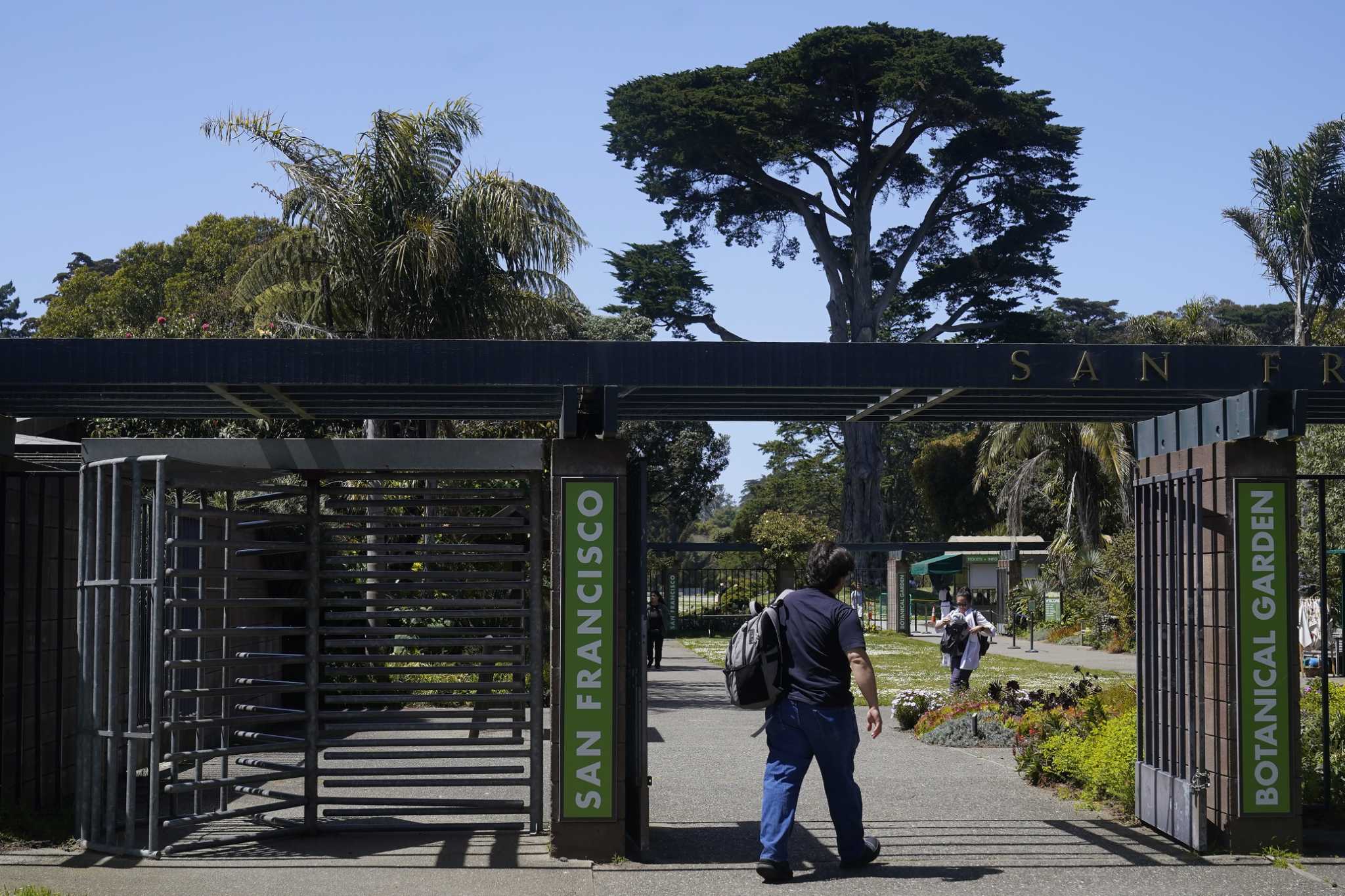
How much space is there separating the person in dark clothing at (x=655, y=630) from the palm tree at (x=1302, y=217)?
2246 centimetres

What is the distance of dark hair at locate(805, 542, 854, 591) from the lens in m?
7.82

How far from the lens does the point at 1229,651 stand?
27.2ft

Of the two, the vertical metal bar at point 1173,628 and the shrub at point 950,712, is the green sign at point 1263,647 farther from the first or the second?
the shrub at point 950,712

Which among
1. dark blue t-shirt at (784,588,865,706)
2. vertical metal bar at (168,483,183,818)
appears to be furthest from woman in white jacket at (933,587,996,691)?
vertical metal bar at (168,483,183,818)

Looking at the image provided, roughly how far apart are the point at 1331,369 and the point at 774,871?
444 centimetres

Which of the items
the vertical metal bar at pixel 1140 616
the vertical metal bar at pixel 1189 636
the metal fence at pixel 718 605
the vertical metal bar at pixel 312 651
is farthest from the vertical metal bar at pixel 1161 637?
the metal fence at pixel 718 605

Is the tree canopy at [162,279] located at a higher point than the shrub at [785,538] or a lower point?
higher

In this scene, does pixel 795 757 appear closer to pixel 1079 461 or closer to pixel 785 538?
pixel 1079 461

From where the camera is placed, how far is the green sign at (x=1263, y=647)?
823cm

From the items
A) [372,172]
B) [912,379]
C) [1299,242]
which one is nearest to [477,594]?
[372,172]

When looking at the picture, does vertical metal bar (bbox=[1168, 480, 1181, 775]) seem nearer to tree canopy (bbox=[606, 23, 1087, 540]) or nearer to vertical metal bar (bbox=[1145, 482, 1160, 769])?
vertical metal bar (bbox=[1145, 482, 1160, 769])

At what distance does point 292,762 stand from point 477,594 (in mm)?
6599

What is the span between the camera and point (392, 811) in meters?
8.82

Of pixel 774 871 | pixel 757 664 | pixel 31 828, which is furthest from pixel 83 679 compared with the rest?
pixel 774 871
